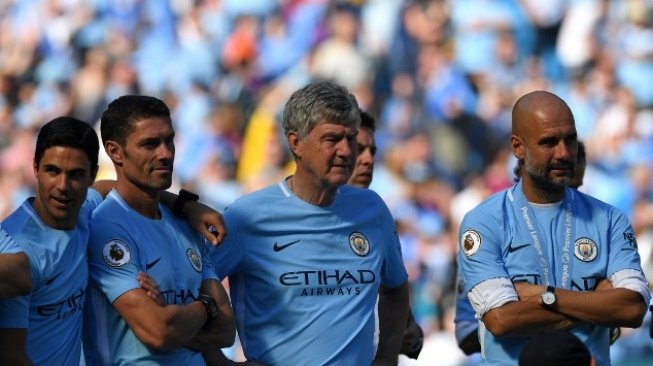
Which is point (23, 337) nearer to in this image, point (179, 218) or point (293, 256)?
point (179, 218)

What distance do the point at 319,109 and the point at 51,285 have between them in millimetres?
1566

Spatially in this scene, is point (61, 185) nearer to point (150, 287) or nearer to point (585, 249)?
point (150, 287)

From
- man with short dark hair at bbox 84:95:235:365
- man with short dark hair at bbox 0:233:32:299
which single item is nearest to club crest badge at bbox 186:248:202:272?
man with short dark hair at bbox 84:95:235:365

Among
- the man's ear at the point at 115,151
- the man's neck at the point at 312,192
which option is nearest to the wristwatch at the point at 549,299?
the man's neck at the point at 312,192

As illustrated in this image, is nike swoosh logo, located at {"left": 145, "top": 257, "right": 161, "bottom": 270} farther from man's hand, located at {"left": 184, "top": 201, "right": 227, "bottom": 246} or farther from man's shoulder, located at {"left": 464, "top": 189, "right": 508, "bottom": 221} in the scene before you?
man's shoulder, located at {"left": 464, "top": 189, "right": 508, "bottom": 221}

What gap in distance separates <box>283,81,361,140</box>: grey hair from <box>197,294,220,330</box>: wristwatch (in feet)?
3.15

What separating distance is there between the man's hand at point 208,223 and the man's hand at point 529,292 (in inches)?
55.1

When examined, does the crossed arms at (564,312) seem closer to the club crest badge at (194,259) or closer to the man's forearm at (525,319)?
the man's forearm at (525,319)

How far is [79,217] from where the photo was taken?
19.2ft

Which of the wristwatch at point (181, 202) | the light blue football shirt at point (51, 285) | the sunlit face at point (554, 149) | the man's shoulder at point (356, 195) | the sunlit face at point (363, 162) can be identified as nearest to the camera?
the light blue football shirt at point (51, 285)

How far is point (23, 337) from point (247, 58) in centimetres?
1011

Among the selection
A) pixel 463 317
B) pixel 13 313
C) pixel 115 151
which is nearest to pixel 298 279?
pixel 115 151

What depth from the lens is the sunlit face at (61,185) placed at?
5594 mm

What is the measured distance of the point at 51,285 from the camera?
18.2 feet
